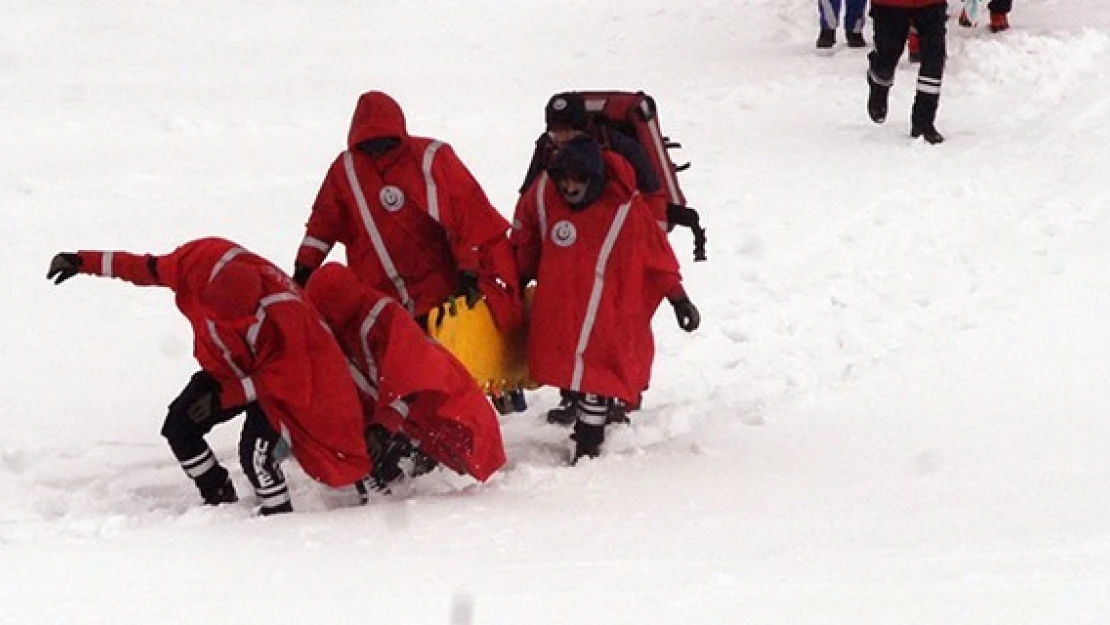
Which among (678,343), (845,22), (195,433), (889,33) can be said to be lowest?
(678,343)

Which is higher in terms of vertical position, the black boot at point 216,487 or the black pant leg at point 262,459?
the black pant leg at point 262,459

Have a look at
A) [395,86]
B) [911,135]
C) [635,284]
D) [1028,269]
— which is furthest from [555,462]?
[395,86]

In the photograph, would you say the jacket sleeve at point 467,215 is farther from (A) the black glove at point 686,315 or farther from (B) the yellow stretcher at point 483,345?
(A) the black glove at point 686,315

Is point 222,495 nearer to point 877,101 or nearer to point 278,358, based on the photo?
point 278,358

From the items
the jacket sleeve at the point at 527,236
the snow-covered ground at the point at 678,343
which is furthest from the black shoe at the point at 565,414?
the jacket sleeve at the point at 527,236

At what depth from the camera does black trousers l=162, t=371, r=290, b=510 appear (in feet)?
16.3

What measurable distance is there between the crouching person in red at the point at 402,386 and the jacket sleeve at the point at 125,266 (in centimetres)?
53

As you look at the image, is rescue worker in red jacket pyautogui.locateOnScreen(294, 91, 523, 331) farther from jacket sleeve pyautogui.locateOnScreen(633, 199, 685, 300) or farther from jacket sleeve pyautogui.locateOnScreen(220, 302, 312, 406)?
jacket sleeve pyautogui.locateOnScreen(220, 302, 312, 406)

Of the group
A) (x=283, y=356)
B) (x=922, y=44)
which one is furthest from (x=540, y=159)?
(x=922, y=44)

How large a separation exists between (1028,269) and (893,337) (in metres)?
1.08

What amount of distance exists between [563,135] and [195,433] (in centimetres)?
167

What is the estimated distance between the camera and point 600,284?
17.3 feet

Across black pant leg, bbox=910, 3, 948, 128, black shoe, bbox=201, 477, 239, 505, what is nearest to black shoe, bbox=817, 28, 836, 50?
black pant leg, bbox=910, 3, 948, 128

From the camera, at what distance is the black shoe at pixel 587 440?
543cm
